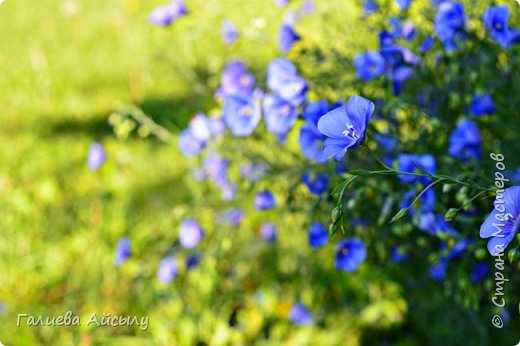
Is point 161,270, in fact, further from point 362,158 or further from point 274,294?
point 362,158

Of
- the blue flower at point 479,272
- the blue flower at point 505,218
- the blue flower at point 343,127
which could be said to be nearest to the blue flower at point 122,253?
the blue flower at point 479,272

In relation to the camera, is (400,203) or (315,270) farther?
(315,270)

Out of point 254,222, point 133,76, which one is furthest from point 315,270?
point 133,76

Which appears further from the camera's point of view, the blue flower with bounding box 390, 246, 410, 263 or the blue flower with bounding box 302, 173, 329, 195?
the blue flower with bounding box 390, 246, 410, 263

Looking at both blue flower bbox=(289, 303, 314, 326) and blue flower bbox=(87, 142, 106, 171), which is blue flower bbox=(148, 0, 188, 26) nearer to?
blue flower bbox=(87, 142, 106, 171)

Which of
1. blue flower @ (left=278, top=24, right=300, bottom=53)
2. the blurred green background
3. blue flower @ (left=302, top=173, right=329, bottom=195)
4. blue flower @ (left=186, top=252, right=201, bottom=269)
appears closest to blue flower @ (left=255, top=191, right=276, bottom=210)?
the blurred green background

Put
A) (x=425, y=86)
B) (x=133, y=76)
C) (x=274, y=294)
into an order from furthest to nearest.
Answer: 1. (x=133, y=76)
2. (x=274, y=294)
3. (x=425, y=86)

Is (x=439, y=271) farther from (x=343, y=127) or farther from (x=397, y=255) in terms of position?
(x=343, y=127)
